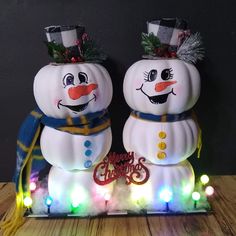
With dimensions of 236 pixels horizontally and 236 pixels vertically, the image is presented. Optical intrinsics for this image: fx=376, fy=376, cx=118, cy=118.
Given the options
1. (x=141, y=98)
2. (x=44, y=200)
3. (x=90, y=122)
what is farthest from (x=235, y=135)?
(x=44, y=200)

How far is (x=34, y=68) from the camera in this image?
130cm

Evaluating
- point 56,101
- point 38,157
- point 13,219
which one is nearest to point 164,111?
point 56,101

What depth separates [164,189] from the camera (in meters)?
1.12

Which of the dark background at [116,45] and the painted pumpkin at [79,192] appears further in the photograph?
the dark background at [116,45]

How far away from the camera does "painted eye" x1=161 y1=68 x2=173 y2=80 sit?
3.51 ft

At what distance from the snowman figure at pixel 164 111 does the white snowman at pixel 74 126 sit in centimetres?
10

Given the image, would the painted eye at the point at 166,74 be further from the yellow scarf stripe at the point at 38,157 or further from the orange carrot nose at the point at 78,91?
the yellow scarf stripe at the point at 38,157

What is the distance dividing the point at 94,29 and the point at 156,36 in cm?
26

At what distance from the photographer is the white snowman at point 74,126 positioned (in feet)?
3.46

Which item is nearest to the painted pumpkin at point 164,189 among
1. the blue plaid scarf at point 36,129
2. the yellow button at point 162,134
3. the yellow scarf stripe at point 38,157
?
the yellow button at point 162,134

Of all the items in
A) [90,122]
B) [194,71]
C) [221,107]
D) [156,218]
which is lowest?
[156,218]

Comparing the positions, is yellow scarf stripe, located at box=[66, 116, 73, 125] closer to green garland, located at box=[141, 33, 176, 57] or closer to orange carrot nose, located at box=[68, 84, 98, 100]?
orange carrot nose, located at box=[68, 84, 98, 100]

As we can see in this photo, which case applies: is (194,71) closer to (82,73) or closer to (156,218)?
(82,73)

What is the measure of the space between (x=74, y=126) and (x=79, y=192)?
199 mm
